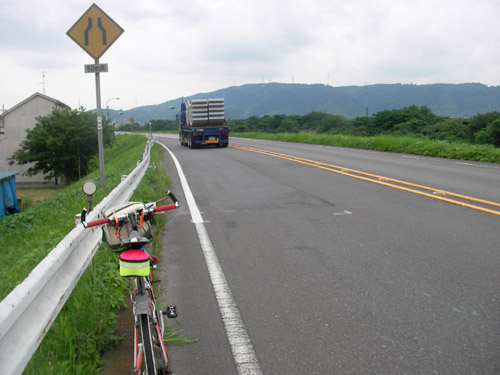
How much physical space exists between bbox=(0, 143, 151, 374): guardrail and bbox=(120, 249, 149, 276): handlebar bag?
18.4 inches

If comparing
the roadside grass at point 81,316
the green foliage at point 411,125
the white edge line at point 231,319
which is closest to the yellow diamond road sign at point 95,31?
the roadside grass at point 81,316

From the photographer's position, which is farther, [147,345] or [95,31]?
[95,31]

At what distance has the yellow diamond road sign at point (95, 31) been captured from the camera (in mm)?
9078

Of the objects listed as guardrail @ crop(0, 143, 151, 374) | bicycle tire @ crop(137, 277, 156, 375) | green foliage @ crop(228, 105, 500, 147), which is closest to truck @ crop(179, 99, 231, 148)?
green foliage @ crop(228, 105, 500, 147)

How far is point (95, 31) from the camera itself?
9164mm

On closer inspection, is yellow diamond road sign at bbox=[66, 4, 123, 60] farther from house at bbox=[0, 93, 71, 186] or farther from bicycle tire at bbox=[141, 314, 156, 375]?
house at bbox=[0, 93, 71, 186]

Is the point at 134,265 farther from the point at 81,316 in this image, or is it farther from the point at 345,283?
the point at 345,283

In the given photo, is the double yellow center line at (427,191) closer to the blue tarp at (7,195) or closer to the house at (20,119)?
the blue tarp at (7,195)

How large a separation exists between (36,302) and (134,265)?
58 centimetres

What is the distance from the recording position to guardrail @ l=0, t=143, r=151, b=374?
2223mm

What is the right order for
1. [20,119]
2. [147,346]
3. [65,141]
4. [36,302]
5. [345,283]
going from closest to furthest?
[147,346] → [36,302] → [345,283] → [65,141] → [20,119]

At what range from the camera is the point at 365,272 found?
4898 millimetres

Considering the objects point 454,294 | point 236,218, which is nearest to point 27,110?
point 236,218

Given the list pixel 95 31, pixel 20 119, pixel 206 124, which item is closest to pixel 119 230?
pixel 95 31
